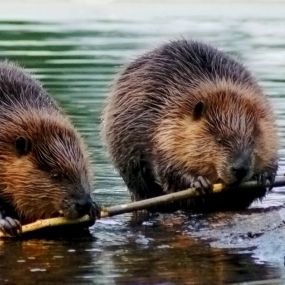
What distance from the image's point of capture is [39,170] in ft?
26.3

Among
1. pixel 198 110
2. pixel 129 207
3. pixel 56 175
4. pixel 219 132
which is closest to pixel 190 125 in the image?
pixel 198 110

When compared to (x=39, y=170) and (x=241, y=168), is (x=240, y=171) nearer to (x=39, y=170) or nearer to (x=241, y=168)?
(x=241, y=168)

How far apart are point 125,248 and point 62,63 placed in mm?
10581

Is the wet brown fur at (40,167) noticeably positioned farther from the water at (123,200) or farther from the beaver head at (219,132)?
the beaver head at (219,132)

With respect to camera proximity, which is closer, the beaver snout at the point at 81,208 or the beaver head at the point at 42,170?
the beaver snout at the point at 81,208

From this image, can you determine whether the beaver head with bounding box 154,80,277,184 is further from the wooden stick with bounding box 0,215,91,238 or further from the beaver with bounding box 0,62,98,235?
the wooden stick with bounding box 0,215,91,238

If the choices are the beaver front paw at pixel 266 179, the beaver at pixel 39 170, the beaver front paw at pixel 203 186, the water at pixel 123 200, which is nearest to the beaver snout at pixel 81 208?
the beaver at pixel 39 170

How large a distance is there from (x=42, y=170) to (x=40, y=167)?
0.07 ft

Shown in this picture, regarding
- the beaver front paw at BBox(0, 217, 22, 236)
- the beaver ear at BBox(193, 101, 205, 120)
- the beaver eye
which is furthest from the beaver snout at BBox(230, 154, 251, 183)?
the beaver front paw at BBox(0, 217, 22, 236)

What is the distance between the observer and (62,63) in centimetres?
1820

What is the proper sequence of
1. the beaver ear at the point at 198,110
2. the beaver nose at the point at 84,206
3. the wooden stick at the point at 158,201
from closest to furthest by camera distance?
the beaver nose at the point at 84,206 < the wooden stick at the point at 158,201 < the beaver ear at the point at 198,110

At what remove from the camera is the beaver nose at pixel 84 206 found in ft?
25.5

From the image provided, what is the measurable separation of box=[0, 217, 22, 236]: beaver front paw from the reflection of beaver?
1380mm

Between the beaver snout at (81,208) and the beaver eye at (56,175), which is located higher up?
the beaver eye at (56,175)
